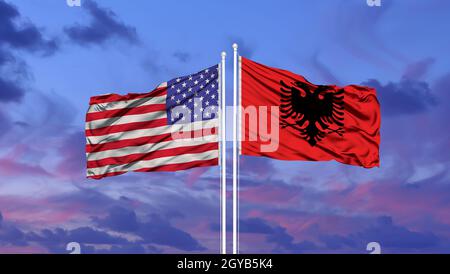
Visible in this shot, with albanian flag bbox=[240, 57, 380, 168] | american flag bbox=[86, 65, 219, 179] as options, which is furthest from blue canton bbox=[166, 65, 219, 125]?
albanian flag bbox=[240, 57, 380, 168]

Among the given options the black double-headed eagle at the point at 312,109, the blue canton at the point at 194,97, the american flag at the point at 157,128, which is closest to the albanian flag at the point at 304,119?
the black double-headed eagle at the point at 312,109

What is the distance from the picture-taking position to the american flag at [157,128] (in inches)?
1011

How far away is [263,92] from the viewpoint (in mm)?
25922

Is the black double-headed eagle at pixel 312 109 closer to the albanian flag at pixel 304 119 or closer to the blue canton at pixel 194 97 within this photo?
the albanian flag at pixel 304 119

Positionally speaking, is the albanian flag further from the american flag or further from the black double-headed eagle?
the american flag

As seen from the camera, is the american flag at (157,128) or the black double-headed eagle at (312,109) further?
the black double-headed eagle at (312,109)

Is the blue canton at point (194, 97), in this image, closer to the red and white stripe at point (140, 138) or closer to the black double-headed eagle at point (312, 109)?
the red and white stripe at point (140, 138)

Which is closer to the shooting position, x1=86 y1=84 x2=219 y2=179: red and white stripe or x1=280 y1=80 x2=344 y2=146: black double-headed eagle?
x1=86 y1=84 x2=219 y2=179: red and white stripe

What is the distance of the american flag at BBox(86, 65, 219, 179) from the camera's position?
25672 millimetres

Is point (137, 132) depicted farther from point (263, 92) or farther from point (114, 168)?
point (263, 92)

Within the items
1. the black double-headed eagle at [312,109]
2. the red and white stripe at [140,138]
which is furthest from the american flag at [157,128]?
the black double-headed eagle at [312,109]
